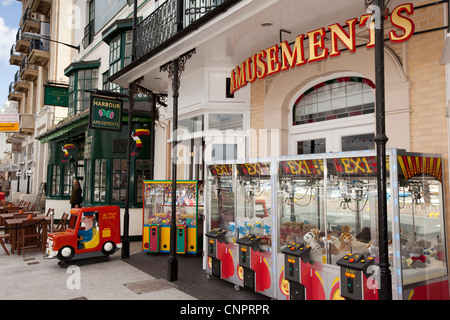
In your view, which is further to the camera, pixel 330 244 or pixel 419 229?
pixel 330 244

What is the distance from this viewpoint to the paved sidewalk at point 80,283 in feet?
19.4

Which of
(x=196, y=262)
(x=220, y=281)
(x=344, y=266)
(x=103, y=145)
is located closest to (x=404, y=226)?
(x=344, y=266)

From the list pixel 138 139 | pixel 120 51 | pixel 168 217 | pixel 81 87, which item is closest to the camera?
pixel 168 217

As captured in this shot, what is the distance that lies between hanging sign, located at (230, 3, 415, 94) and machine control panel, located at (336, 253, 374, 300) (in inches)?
116

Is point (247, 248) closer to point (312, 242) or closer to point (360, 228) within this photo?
point (312, 242)

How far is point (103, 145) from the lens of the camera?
1205cm

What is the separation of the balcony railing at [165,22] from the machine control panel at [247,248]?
4.60 m

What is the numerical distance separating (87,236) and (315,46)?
6762mm

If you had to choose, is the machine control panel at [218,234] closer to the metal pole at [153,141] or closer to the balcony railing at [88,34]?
the metal pole at [153,141]

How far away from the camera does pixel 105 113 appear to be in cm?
968

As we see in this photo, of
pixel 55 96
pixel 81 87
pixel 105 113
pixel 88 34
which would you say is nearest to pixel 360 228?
pixel 105 113

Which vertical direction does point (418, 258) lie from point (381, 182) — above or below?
below

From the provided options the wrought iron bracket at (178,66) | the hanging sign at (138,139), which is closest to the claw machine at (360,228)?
the wrought iron bracket at (178,66)
